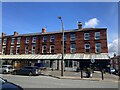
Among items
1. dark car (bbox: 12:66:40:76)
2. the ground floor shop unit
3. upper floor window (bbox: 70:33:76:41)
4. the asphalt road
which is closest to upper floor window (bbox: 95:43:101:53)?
the ground floor shop unit

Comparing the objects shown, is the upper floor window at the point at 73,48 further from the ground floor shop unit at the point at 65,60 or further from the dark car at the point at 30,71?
the dark car at the point at 30,71

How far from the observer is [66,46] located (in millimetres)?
39281

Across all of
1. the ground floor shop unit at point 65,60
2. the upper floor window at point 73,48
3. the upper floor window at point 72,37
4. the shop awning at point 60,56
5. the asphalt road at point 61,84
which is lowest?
the asphalt road at point 61,84

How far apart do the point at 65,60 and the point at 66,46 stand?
3.37 metres

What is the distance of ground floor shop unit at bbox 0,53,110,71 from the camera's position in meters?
34.9

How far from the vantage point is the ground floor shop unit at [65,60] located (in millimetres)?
34906

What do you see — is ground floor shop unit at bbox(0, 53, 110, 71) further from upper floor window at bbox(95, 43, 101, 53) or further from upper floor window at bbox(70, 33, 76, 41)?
upper floor window at bbox(70, 33, 76, 41)

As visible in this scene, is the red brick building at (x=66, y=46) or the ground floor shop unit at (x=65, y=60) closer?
the ground floor shop unit at (x=65, y=60)

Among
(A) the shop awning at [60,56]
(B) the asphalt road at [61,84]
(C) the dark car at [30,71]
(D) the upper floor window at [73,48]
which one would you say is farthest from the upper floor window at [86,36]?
(B) the asphalt road at [61,84]

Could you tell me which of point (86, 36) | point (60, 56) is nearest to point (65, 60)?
point (60, 56)

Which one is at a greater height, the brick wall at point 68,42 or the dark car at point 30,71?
the brick wall at point 68,42

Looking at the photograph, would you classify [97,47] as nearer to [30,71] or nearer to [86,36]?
[86,36]

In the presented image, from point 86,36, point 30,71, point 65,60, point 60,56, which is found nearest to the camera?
point 30,71

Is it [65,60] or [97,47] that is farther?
[65,60]
